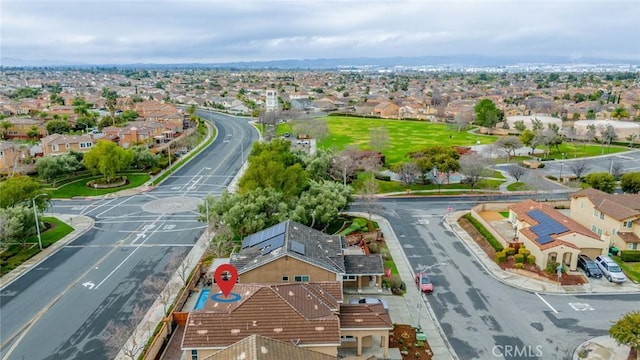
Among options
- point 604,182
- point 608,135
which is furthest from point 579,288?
Result: point 608,135

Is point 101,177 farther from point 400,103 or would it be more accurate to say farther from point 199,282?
point 400,103

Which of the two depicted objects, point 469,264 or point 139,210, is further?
point 139,210

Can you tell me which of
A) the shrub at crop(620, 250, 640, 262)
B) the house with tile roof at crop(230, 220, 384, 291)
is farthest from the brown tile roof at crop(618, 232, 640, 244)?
the house with tile roof at crop(230, 220, 384, 291)

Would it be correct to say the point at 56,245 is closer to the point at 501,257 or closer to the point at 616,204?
the point at 501,257

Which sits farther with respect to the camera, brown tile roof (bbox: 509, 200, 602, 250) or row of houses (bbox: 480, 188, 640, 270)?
brown tile roof (bbox: 509, 200, 602, 250)

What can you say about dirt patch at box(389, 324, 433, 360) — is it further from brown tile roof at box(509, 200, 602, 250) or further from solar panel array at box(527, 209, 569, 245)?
solar panel array at box(527, 209, 569, 245)

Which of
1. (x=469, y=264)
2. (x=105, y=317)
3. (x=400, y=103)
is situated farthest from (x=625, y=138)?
(x=105, y=317)
